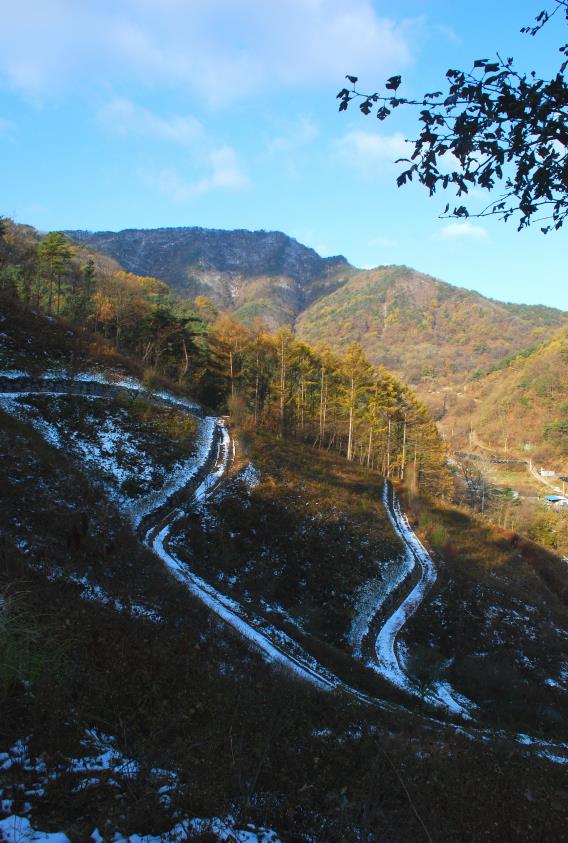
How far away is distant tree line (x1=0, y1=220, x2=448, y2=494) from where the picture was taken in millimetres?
46844

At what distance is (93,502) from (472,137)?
17.8 m

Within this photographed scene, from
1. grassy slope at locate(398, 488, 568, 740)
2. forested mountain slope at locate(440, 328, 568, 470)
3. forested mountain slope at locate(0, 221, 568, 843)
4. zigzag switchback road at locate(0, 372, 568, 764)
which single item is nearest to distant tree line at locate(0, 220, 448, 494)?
forested mountain slope at locate(0, 221, 568, 843)

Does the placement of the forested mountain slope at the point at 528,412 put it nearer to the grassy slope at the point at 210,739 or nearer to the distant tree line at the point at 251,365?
the distant tree line at the point at 251,365

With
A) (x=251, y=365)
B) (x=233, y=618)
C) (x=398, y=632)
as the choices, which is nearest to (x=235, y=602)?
(x=233, y=618)

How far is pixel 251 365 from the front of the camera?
48.4 m

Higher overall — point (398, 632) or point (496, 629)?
point (398, 632)

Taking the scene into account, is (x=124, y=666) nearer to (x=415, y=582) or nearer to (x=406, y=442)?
(x=415, y=582)

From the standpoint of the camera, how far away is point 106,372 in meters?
34.3

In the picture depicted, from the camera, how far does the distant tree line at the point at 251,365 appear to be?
46844 mm

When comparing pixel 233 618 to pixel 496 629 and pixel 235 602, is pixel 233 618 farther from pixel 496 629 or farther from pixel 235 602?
pixel 496 629

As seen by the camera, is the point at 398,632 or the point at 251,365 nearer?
the point at 398,632

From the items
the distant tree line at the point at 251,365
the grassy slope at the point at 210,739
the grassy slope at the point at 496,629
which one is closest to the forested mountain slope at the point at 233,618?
the grassy slope at the point at 210,739

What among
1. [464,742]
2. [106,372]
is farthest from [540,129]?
[106,372]

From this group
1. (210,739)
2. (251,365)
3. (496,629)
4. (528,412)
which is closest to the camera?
(210,739)
